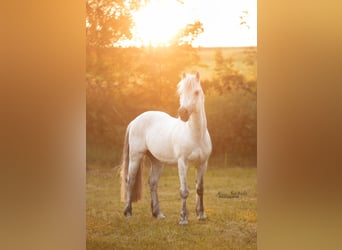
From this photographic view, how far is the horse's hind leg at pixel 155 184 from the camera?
3418mm

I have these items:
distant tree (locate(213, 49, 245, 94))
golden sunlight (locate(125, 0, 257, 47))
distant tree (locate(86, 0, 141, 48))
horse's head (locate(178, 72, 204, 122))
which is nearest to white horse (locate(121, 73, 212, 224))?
horse's head (locate(178, 72, 204, 122))

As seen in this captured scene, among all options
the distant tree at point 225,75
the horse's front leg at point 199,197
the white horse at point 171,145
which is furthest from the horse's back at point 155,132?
the distant tree at point 225,75

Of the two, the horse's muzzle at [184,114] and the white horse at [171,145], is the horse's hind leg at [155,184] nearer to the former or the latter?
the white horse at [171,145]

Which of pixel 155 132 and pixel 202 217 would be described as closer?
pixel 202 217

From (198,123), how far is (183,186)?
397 mm

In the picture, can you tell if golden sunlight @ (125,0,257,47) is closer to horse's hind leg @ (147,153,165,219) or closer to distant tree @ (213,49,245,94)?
distant tree @ (213,49,245,94)

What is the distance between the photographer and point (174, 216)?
342cm

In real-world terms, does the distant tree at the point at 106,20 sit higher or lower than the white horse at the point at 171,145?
higher

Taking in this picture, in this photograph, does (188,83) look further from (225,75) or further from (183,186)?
(183,186)

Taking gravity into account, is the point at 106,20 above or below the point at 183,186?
above

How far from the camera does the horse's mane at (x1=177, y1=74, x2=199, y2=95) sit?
11.2 feet

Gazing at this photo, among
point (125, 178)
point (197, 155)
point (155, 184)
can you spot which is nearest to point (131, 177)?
point (125, 178)

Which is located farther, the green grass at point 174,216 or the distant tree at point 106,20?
the distant tree at point 106,20

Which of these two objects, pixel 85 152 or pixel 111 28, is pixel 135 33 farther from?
pixel 85 152
